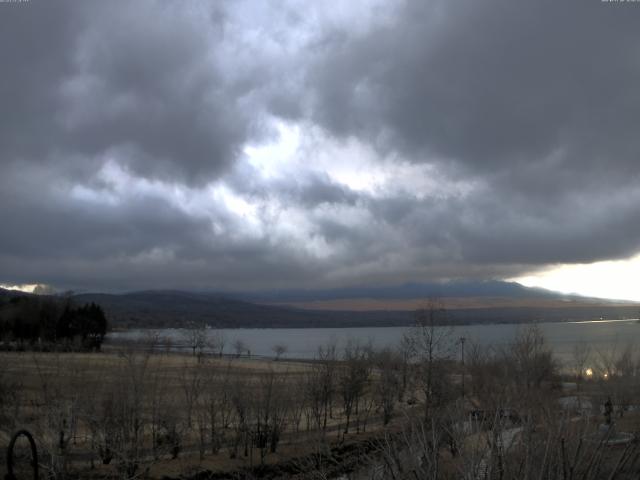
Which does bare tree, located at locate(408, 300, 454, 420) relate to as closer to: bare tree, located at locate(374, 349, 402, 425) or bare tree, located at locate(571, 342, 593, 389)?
bare tree, located at locate(374, 349, 402, 425)

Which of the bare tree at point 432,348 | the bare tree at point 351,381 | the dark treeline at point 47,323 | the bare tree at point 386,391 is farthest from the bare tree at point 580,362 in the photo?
the dark treeline at point 47,323

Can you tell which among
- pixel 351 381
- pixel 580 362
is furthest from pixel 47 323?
pixel 580 362

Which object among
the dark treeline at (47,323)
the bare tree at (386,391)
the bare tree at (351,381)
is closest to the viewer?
the bare tree at (351,381)

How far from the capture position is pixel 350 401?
153 feet

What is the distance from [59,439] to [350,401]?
22504 millimetres

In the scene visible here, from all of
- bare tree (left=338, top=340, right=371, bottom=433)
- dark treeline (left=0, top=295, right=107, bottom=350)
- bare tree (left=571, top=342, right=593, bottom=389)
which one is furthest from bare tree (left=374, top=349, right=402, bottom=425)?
dark treeline (left=0, top=295, right=107, bottom=350)

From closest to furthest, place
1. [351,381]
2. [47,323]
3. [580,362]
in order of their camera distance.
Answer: [351,381]
[580,362]
[47,323]

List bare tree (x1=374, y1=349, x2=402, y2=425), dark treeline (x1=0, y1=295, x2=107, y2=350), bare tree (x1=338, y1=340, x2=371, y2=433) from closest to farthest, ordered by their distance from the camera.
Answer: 1. bare tree (x1=338, y1=340, x2=371, y2=433)
2. bare tree (x1=374, y1=349, x2=402, y2=425)
3. dark treeline (x1=0, y1=295, x2=107, y2=350)

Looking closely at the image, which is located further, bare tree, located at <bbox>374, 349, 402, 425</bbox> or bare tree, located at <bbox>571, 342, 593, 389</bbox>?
bare tree, located at <bbox>374, 349, 402, 425</bbox>

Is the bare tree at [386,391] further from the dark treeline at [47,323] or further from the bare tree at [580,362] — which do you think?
the dark treeline at [47,323]

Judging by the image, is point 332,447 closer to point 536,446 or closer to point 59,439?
point 59,439

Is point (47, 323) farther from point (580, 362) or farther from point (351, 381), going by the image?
point (580, 362)

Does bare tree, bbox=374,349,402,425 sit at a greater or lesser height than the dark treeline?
lesser

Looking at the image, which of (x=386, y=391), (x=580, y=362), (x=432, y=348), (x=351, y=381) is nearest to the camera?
(x=432, y=348)
